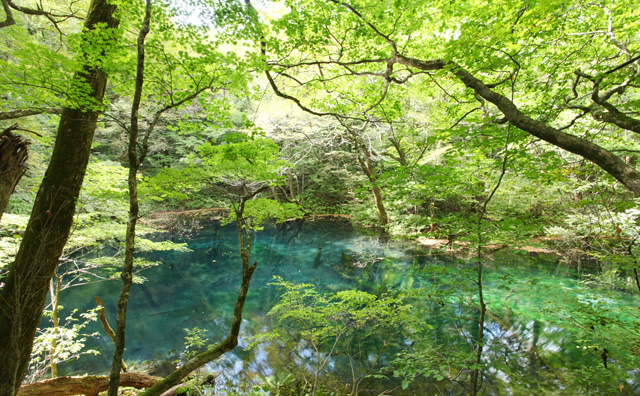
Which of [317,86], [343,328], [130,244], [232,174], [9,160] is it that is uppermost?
[317,86]

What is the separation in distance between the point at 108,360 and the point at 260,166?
4.45 m

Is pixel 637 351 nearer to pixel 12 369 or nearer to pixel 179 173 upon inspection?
pixel 179 173

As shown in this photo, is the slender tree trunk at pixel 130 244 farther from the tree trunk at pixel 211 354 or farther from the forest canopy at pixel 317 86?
the tree trunk at pixel 211 354

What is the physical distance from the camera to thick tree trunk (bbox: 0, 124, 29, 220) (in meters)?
2.31

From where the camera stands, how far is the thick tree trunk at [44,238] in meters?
2.26

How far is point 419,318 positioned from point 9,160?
20.8 feet

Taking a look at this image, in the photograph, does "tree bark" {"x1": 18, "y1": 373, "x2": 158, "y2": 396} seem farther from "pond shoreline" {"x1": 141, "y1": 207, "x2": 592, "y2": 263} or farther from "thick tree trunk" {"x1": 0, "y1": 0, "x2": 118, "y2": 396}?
"pond shoreline" {"x1": 141, "y1": 207, "x2": 592, "y2": 263}

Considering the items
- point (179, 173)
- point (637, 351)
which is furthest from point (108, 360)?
point (637, 351)

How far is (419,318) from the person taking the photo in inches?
209

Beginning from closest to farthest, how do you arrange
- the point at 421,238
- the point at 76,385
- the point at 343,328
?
1. the point at 76,385
2. the point at 343,328
3. the point at 421,238

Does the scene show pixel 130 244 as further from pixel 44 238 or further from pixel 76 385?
pixel 76 385

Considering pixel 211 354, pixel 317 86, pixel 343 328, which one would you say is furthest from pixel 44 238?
pixel 317 86

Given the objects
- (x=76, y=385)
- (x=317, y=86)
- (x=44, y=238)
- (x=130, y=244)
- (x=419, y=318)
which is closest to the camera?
(x=130, y=244)

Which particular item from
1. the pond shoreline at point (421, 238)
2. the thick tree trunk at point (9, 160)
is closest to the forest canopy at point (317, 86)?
the thick tree trunk at point (9, 160)
